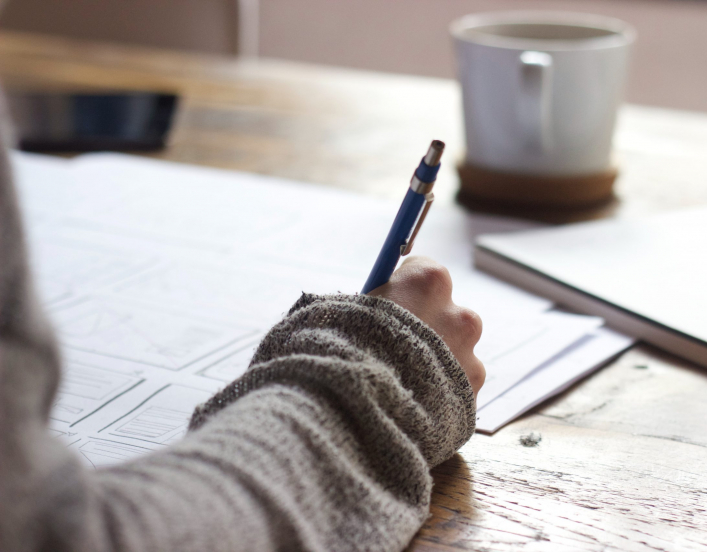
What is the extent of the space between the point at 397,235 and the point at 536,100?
1.24 feet

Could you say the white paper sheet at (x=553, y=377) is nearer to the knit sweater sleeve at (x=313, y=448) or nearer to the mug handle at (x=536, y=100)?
the knit sweater sleeve at (x=313, y=448)

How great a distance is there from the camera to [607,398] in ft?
1.39

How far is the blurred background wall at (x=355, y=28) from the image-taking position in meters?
1.66

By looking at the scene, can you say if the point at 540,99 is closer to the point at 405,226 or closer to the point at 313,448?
the point at 405,226

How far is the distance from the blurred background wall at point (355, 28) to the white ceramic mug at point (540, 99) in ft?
3.36

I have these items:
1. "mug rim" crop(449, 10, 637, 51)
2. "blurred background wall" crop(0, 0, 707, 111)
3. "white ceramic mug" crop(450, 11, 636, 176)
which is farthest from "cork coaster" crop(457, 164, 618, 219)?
"blurred background wall" crop(0, 0, 707, 111)

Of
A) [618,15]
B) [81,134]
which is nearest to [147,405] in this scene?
[81,134]

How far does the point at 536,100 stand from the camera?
70cm

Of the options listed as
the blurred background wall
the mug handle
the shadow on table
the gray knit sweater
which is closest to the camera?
the gray knit sweater

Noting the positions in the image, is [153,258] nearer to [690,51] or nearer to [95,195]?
[95,195]

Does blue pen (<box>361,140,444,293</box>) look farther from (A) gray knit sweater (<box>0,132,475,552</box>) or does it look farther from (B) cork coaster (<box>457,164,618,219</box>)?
(B) cork coaster (<box>457,164,618,219</box>)

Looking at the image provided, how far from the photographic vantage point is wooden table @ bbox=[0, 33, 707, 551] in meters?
0.32

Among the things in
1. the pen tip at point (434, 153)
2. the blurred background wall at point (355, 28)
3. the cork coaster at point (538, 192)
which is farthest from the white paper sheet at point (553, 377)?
the blurred background wall at point (355, 28)

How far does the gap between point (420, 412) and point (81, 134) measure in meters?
0.75
